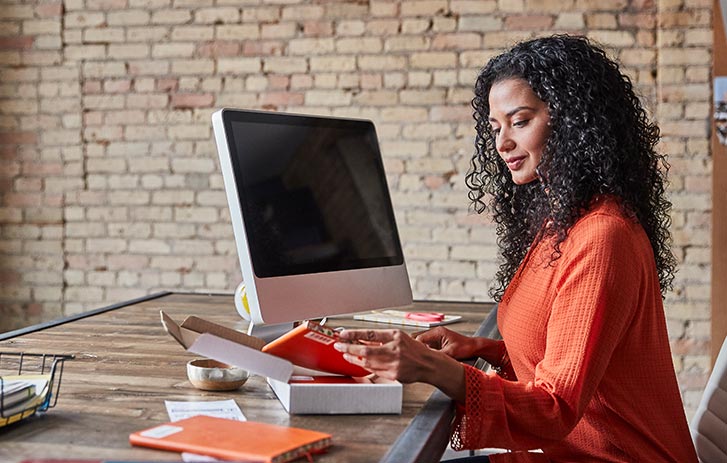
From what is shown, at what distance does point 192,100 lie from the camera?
425 cm

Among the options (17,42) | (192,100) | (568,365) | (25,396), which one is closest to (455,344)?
(568,365)

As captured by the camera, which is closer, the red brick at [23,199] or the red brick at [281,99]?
the red brick at [281,99]

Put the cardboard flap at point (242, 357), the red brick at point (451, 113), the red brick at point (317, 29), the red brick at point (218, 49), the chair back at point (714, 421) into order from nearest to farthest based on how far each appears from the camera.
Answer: the cardboard flap at point (242, 357) < the chair back at point (714, 421) < the red brick at point (451, 113) < the red brick at point (317, 29) < the red brick at point (218, 49)

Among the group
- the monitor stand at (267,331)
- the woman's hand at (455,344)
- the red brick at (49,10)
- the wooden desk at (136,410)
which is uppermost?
the red brick at (49,10)

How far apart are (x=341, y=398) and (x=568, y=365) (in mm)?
363

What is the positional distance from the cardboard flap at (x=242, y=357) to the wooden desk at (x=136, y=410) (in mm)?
68

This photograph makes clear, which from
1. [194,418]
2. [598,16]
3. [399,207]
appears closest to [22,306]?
[399,207]

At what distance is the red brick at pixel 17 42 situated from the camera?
4.39 metres

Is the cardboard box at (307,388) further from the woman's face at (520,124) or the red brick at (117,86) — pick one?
the red brick at (117,86)

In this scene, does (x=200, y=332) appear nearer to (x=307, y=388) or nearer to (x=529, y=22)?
(x=307, y=388)

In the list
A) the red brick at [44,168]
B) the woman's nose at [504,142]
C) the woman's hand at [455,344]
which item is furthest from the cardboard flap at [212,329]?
the red brick at [44,168]

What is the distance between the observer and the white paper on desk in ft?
4.43

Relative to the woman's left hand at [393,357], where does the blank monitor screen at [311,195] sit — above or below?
above

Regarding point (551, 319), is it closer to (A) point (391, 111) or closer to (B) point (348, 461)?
(B) point (348, 461)
